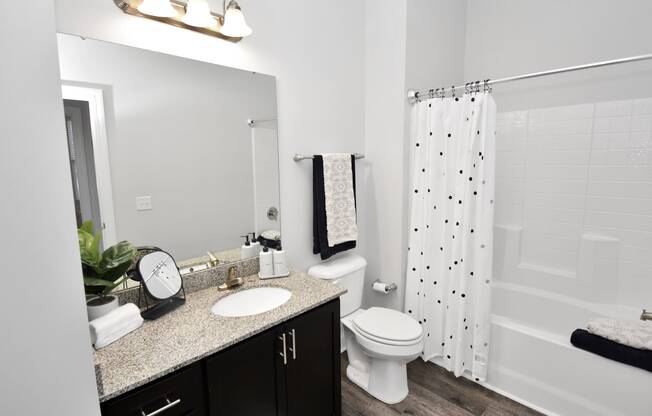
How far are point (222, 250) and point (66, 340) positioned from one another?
1056 mm

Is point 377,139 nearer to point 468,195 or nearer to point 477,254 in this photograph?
point 468,195

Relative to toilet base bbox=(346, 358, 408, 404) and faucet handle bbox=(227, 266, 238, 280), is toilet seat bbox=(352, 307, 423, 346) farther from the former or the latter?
faucet handle bbox=(227, 266, 238, 280)

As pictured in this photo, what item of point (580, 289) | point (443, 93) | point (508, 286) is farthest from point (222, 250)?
point (580, 289)

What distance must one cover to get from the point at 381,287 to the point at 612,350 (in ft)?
4.23

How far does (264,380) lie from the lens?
1.30 meters

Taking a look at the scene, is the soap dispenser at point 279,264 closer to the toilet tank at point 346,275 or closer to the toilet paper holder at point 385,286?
the toilet tank at point 346,275

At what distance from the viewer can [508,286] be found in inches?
102

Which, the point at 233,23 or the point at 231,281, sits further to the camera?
the point at 231,281

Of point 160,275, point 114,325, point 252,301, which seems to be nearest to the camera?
point 114,325

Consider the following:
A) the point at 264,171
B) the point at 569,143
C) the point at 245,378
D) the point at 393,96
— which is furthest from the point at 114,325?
the point at 569,143

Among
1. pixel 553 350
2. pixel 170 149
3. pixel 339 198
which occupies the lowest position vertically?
pixel 553 350

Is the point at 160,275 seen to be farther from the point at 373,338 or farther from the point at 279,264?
the point at 373,338

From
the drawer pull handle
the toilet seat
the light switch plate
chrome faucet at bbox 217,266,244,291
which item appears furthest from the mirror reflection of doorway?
the toilet seat

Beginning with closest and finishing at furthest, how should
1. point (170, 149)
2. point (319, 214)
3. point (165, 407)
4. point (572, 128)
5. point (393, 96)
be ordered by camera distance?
point (165, 407)
point (170, 149)
point (319, 214)
point (393, 96)
point (572, 128)
